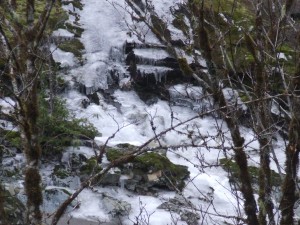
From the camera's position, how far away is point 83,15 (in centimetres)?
2059

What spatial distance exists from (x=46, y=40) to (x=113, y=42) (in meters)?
5.71

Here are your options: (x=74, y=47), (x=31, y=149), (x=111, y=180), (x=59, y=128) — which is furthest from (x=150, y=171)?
(x=31, y=149)

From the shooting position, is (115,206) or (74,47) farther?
(74,47)

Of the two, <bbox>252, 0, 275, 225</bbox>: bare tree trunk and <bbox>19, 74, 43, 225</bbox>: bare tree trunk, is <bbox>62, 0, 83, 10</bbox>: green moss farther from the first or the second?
<bbox>19, 74, 43, 225</bbox>: bare tree trunk

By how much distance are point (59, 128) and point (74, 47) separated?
6270mm

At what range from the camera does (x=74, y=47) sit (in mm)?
18469

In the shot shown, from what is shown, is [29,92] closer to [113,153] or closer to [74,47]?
[113,153]

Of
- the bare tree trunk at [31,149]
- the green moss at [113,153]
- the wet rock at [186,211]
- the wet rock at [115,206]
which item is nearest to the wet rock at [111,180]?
the green moss at [113,153]

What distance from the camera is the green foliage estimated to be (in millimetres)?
12719

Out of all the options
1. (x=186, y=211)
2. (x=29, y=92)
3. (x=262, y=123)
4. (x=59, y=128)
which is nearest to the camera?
(x=29, y=92)

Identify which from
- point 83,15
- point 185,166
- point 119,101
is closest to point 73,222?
point 185,166

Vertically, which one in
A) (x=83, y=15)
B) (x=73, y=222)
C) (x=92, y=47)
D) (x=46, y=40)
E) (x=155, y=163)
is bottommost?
(x=73, y=222)

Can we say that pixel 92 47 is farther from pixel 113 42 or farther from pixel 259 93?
pixel 259 93

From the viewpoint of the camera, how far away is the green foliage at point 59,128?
1272 centimetres
